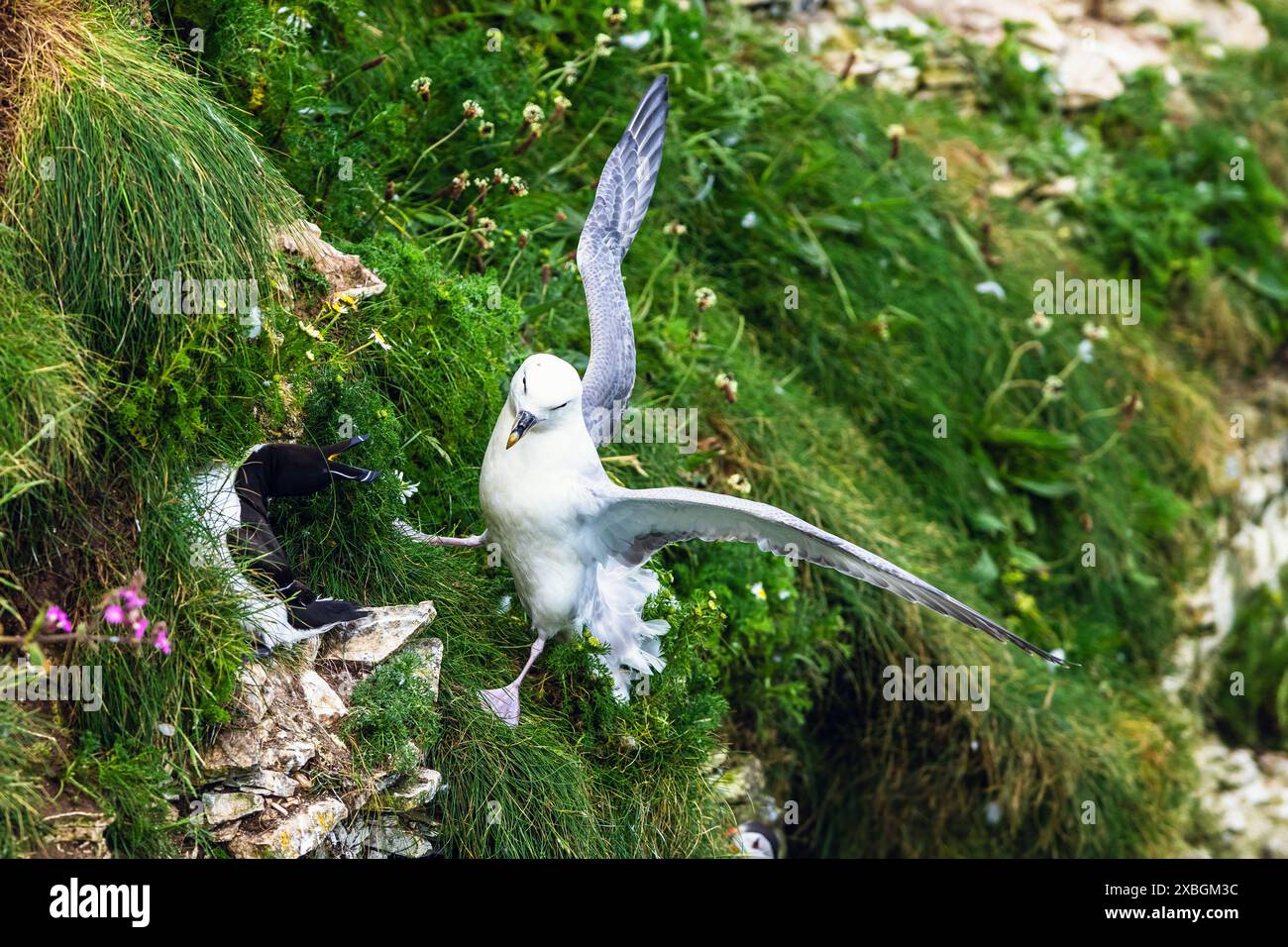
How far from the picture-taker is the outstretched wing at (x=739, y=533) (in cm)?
400

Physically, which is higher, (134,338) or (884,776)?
(134,338)

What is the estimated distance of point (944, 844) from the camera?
6.79 metres

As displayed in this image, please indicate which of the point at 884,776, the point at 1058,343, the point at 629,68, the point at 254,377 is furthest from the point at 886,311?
the point at 254,377

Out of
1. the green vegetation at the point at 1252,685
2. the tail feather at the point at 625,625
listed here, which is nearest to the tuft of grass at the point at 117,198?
the tail feather at the point at 625,625

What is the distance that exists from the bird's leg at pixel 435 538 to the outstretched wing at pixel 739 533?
1.48 ft

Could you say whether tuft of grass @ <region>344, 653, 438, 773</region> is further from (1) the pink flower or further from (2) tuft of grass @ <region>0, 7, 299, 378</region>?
(2) tuft of grass @ <region>0, 7, 299, 378</region>

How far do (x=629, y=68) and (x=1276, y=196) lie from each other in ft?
17.3

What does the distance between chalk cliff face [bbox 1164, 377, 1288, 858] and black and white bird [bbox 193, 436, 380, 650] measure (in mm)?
5992

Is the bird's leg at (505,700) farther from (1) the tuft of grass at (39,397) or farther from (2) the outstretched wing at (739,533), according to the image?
(1) the tuft of grass at (39,397)

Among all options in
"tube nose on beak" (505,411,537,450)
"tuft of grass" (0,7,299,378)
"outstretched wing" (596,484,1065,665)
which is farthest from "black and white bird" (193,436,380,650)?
"outstretched wing" (596,484,1065,665)

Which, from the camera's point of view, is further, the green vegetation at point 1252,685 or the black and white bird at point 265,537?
the green vegetation at point 1252,685

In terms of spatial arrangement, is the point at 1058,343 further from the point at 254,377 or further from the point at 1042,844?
the point at 254,377

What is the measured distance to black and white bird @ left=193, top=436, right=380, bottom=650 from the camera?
370cm

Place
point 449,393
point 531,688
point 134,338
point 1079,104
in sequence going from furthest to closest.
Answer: point 1079,104, point 449,393, point 531,688, point 134,338
